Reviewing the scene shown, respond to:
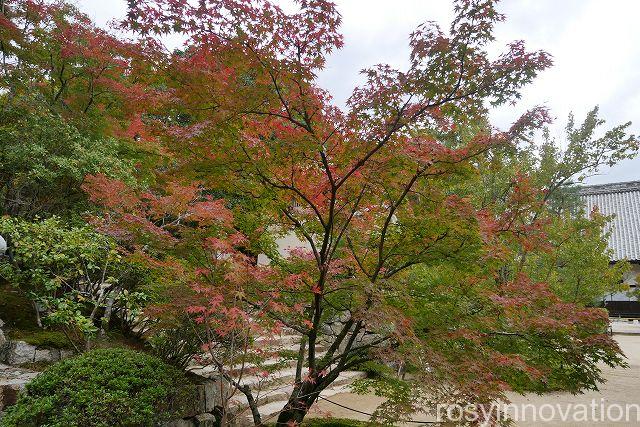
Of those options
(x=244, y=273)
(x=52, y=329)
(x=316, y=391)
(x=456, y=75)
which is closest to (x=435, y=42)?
(x=456, y=75)

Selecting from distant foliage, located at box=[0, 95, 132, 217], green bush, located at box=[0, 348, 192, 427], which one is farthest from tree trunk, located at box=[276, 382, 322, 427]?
distant foliage, located at box=[0, 95, 132, 217]

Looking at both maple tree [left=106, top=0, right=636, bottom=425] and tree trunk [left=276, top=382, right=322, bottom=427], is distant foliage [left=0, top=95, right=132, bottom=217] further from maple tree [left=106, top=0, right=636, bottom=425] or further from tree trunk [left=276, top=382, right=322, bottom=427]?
tree trunk [left=276, top=382, right=322, bottom=427]


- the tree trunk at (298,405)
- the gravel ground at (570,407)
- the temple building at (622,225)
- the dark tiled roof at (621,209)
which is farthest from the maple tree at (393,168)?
the dark tiled roof at (621,209)

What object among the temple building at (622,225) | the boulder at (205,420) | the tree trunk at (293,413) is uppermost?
the temple building at (622,225)

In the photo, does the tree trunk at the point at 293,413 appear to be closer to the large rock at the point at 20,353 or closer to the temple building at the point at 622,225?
the large rock at the point at 20,353

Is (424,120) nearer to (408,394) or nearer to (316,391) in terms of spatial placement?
(408,394)

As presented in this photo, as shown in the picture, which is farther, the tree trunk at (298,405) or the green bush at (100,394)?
the tree trunk at (298,405)

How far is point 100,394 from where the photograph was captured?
340cm

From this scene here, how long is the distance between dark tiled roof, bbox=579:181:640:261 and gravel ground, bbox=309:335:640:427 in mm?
17978

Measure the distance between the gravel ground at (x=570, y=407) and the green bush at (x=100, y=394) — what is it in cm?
187

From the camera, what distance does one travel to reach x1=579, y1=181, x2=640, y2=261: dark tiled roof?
2267 centimetres

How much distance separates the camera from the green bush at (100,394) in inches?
130

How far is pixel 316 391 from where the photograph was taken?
4035 millimetres

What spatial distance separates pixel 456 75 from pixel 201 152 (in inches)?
87.9
